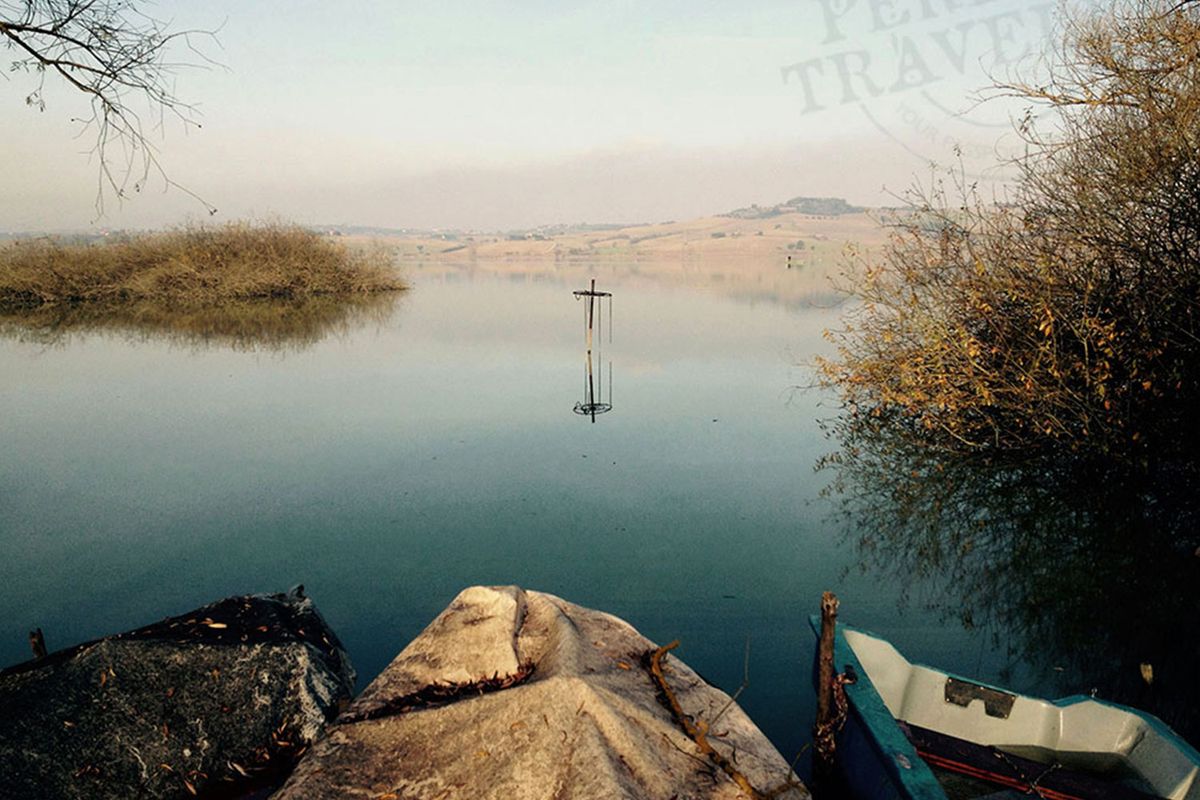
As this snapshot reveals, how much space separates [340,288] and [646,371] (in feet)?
93.6

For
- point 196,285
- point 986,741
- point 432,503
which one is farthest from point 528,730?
point 196,285

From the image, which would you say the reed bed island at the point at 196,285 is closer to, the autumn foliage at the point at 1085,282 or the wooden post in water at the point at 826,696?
the autumn foliage at the point at 1085,282

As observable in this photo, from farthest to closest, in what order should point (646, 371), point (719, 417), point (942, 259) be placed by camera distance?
point (646, 371) → point (719, 417) → point (942, 259)

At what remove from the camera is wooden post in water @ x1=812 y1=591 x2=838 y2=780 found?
15.0ft

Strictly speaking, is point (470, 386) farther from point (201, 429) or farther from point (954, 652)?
point (954, 652)

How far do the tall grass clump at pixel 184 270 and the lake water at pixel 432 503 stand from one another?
16.8m

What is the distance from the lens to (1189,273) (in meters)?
9.36

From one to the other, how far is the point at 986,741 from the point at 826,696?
1.31 meters

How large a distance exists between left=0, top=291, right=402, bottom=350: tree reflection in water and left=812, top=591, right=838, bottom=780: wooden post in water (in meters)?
23.9

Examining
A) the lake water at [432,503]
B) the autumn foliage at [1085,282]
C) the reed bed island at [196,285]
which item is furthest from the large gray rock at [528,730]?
the reed bed island at [196,285]

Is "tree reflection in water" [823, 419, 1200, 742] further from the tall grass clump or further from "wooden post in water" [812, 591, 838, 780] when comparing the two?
the tall grass clump

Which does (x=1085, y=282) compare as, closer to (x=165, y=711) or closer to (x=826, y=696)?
(x=826, y=696)

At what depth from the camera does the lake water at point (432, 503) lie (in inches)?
295

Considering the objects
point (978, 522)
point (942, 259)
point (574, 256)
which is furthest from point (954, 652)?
point (574, 256)
